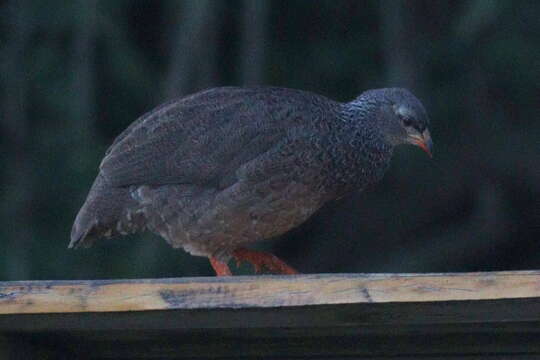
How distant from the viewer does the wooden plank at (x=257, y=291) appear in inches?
96.8

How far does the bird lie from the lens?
12.9 ft

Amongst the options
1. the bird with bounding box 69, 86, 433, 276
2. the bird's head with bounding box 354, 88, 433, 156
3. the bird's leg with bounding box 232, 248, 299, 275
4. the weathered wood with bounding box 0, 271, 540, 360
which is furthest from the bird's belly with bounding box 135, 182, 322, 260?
the weathered wood with bounding box 0, 271, 540, 360

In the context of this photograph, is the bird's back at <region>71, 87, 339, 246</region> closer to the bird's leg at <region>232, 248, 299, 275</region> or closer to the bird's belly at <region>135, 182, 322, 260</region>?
the bird's belly at <region>135, 182, 322, 260</region>

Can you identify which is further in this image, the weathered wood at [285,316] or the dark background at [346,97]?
the dark background at [346,97]

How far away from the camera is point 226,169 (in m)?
3.95

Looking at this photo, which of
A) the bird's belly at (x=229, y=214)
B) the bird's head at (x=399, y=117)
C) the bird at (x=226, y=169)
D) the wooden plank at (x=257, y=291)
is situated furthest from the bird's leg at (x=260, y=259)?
the wooden plank at (x=257, y=291)

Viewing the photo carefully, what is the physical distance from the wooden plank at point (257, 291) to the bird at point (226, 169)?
53.8 inches

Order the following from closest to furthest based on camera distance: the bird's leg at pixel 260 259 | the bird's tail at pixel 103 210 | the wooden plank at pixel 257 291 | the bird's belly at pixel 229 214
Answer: the wooden plank at pixel 257 291 → the bird's belly at pixel 229 214 → the bird's tail at pixel 103 210 → the bird's leg at pixel 260 259

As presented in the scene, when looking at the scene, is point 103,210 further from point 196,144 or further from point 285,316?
point 285,316

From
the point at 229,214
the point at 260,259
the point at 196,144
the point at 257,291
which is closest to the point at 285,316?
the point at 257,291

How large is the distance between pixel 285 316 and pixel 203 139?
4.79 ft

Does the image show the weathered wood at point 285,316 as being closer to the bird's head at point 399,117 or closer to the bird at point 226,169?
the bird at point 226,169

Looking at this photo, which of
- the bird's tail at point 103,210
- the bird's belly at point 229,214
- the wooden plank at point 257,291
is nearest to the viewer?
the wooden plank at point 257,291

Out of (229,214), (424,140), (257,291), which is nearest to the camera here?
(257,291)
